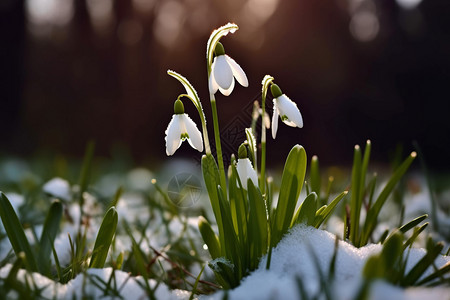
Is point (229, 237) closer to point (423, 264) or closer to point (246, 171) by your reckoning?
point (246, 171)

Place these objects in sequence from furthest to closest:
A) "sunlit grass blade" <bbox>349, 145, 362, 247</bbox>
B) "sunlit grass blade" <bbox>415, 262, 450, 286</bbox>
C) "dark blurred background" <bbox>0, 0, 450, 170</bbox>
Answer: "dark blurred background" <bbox>0, 0, 450, 170</bbox>, "sunlit grass blade" <bbox>349, 145, 362, 247</bbox>, "sunlit grass blade" <bbox>415, 262, 450, 286</bbox>

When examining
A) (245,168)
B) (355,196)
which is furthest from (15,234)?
(355,196)

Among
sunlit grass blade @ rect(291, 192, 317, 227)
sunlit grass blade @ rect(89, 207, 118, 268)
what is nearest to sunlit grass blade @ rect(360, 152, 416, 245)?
sunlit grass blade @ rect(291, 192, 317, 227)


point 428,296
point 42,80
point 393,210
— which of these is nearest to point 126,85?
point 42,80

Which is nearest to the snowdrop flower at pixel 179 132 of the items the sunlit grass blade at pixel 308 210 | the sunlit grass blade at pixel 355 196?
the sunlit grass blade at pixel 308 210

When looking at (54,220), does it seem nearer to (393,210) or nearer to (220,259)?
(220,259)

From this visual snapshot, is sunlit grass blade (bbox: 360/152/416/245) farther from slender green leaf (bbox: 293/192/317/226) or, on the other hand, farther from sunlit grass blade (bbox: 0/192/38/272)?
sunlit grass blade (bbox: 0/192/38/272)
